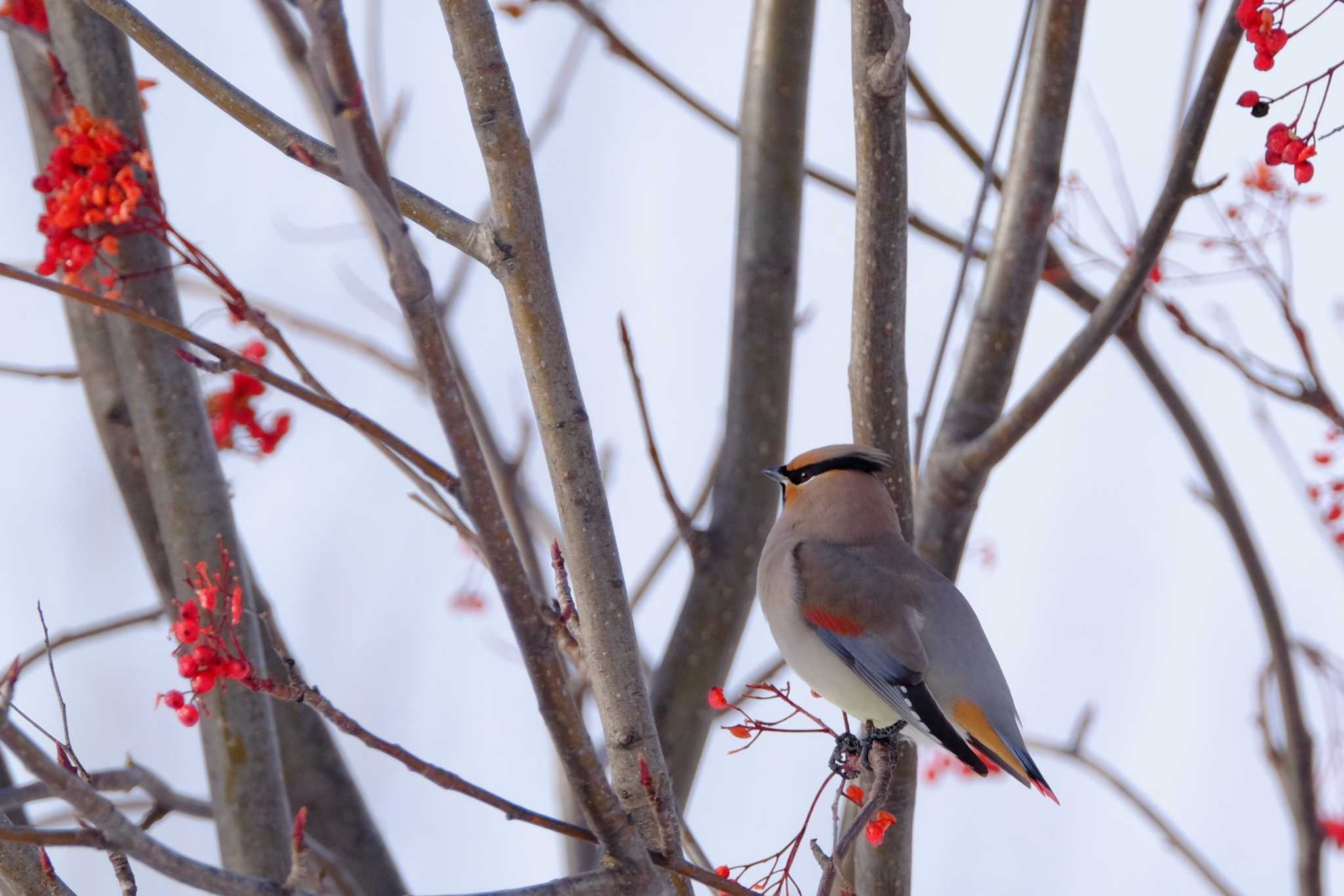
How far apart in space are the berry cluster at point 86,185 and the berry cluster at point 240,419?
475 mm

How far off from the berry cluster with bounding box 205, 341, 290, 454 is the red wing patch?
959 mm

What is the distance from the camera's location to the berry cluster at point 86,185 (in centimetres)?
178

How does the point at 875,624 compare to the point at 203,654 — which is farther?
the point at 875,624

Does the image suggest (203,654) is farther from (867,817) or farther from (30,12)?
(30,12)

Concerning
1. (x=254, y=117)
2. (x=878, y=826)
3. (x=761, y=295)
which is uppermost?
(x=761, y=295)

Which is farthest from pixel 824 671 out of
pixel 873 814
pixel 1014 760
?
pixel 873 814

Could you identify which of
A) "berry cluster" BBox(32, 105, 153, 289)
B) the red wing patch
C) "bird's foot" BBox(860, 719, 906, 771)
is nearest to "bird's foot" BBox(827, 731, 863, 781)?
"bird's foot" BBox(860, 719, 906, 771)

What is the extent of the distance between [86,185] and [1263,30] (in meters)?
1.52

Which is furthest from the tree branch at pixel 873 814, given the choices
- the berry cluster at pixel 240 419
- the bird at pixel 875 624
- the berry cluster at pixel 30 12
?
the berry cluster at pixel 30 12

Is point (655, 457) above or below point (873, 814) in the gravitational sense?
above

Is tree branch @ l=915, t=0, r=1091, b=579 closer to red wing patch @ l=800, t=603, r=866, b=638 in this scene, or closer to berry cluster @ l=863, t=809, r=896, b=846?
red wing patch @ l=800, t=603, r=866, b=638

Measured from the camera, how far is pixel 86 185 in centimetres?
181

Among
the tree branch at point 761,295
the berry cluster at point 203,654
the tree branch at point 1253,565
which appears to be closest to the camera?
the berry cluster at point 203,654

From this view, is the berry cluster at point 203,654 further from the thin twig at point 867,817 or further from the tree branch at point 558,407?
the thin twig at point 867,817
